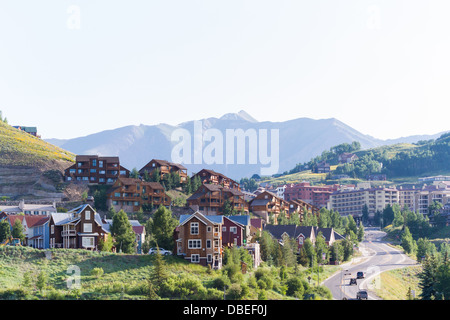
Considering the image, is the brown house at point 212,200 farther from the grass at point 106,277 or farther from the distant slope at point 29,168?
the grass at point 106,277

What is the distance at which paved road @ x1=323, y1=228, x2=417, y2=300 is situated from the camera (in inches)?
2773

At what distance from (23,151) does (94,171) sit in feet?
82.4

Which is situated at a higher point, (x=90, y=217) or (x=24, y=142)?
(x=24, y=142)

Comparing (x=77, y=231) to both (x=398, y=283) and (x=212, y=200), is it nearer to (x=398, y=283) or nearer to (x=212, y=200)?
(x=212, y=200)

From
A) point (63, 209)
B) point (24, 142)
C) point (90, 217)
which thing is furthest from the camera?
point (24, 142)

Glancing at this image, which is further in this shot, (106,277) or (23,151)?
(23,151)

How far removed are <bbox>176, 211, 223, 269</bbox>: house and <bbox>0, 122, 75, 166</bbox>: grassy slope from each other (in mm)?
66100

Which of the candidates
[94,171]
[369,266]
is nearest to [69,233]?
[369,266]

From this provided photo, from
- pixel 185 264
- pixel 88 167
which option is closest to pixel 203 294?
pixel 185 264

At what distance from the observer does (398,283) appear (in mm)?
85250

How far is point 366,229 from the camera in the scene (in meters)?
163

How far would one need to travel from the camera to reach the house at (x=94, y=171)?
11650 cm
